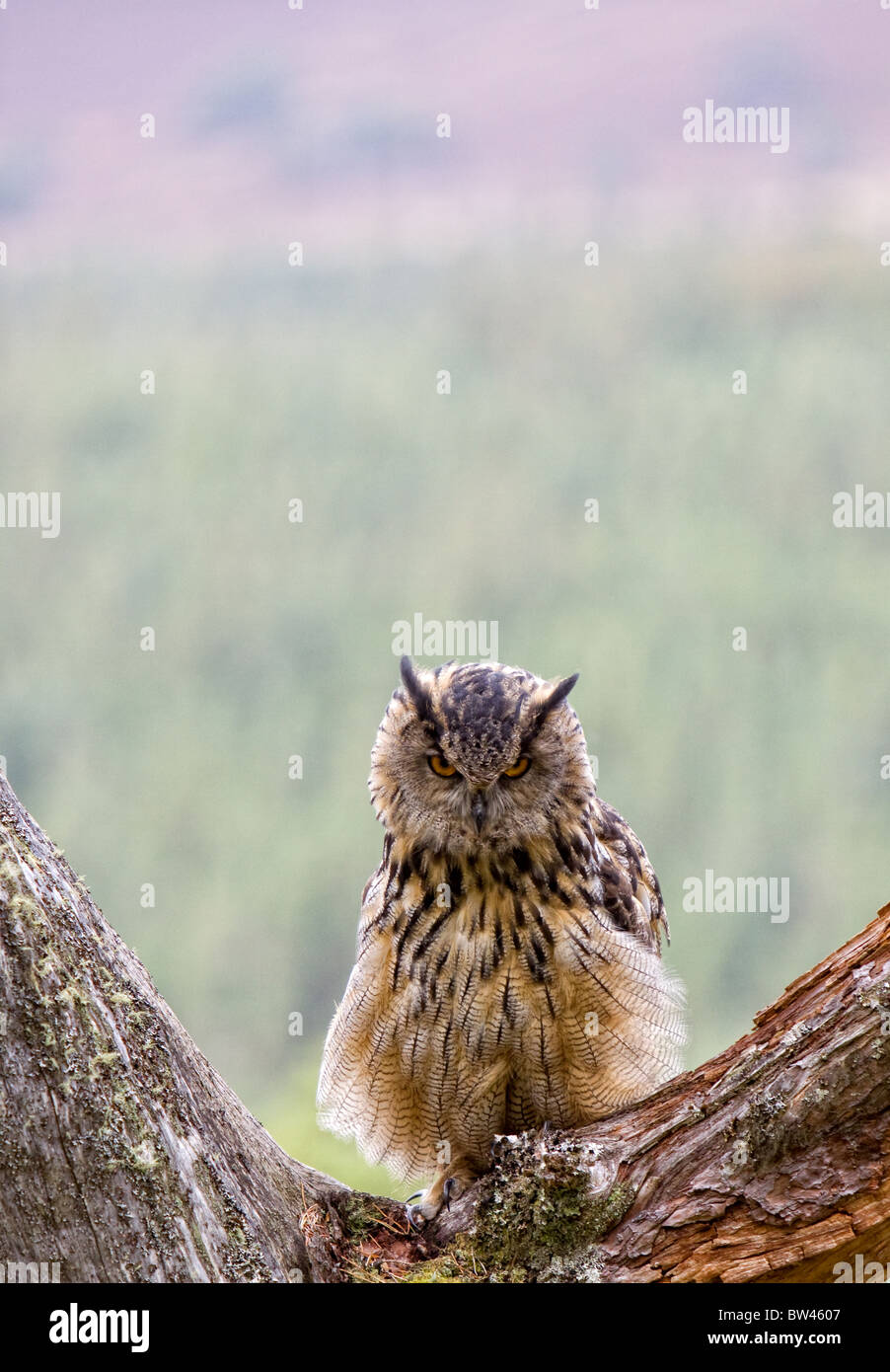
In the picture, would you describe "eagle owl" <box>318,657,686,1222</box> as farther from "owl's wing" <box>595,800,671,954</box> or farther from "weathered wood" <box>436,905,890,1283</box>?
"weathered wood" <box>436,905,890,1283</box>

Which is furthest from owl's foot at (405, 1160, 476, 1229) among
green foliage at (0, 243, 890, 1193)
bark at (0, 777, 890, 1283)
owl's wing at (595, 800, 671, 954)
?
green foliage at (0, 243, 890, 1193)

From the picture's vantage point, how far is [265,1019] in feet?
30.4

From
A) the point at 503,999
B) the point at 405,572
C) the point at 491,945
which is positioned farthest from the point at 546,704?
the point at 405,572

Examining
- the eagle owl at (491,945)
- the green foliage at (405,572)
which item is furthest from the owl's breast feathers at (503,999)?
the green foliage at (405,572)

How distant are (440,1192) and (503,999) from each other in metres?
0.53

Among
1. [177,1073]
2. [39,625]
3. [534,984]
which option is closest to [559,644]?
[39,625]

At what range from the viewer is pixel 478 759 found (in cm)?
264

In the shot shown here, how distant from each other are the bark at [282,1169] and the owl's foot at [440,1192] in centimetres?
26

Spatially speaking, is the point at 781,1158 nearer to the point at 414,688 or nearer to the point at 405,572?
the point at 414,688

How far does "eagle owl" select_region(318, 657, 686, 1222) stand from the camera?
2.72 metres

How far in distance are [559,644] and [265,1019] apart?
14.0ft

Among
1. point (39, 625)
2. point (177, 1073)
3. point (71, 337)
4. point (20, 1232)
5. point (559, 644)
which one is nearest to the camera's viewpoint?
point (20, 1232)

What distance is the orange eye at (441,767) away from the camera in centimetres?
277

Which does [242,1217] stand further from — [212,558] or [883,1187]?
[212,558]
